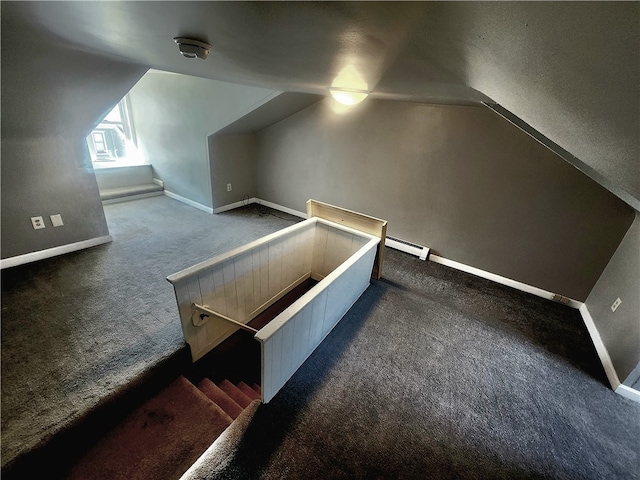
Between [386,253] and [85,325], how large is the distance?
3.15 metres

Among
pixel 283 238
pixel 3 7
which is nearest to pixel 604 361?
pixel 283 238

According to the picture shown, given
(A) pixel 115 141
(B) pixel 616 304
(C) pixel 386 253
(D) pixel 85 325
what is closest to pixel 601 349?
(B) pixel 616 304

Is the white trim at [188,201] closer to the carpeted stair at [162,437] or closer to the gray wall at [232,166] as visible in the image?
the gray wall at [232,166]

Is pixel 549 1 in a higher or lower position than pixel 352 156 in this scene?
higher

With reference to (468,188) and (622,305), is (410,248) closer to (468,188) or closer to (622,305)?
(468,188)

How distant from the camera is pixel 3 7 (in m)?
1.07

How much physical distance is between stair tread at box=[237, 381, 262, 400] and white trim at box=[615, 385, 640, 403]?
263cm

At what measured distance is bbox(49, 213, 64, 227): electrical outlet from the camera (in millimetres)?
2799

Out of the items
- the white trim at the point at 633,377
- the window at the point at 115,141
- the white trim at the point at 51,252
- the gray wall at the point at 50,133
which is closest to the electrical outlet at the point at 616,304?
the white trim at the point at 633,377

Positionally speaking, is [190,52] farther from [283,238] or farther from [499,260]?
[499,260]

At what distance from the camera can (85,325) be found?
80.0 inches

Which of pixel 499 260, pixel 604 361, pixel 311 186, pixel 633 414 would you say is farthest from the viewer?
pixel 311 186

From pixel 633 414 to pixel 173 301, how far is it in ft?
11.4

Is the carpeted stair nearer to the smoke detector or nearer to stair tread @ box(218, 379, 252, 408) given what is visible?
stair tread @ box(218, 379, 252, 408)
